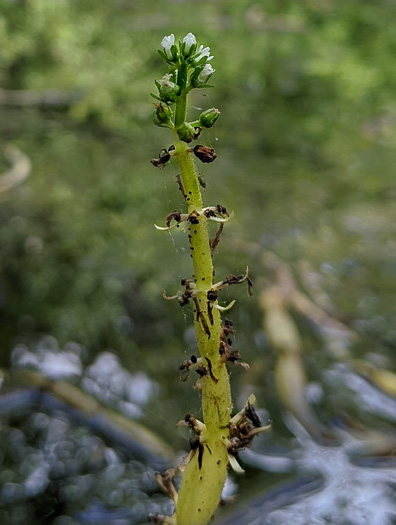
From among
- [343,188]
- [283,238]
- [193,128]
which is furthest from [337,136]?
[193,128]

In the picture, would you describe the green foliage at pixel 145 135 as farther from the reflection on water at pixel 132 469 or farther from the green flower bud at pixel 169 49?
the green flower bud at pixel 169 49

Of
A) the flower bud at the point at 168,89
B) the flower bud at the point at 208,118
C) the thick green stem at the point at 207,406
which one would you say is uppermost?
the flower bud at the point at 208,118

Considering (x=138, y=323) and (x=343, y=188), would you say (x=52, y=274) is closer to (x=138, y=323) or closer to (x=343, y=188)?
(x=138, y=323)

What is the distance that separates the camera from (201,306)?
792 mm

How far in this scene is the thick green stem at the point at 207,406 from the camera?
770mm

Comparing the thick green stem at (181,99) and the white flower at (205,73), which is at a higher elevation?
the white flower at (205,73)

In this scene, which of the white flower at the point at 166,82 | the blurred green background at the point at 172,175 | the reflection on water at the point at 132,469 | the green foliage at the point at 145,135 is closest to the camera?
the white flower at the point at 166,82

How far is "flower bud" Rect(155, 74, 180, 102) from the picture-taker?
687mm

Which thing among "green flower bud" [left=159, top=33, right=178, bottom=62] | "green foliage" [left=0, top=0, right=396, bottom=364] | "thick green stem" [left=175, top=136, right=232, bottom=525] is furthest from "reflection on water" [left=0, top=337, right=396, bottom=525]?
"green flower bud" [left=159, top=33, right=178, bottom=62]

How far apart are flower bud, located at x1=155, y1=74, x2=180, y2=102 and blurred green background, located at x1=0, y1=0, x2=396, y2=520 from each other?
53cm

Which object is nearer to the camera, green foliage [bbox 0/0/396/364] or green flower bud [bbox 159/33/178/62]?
green flower bud [bbox 159/33/178/62]

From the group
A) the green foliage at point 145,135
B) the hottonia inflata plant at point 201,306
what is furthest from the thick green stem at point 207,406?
the green foliage at point 145,135

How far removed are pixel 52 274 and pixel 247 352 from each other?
657 mm

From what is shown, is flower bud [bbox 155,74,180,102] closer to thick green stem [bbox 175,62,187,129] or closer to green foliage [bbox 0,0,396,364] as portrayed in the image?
thick green stem [bbox 175,62,187,129]
